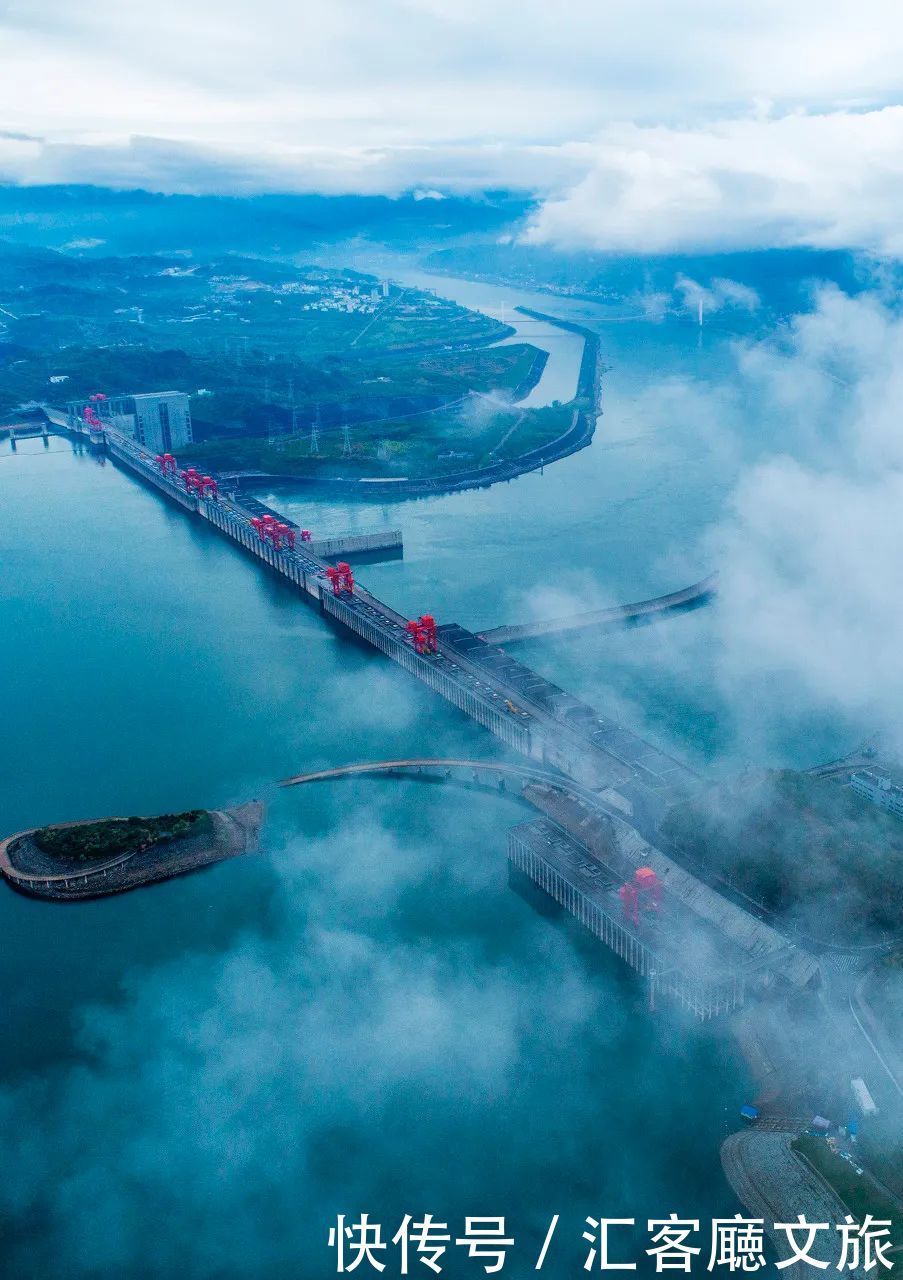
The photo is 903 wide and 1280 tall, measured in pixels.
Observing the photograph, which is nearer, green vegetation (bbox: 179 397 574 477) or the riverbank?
the riverbank

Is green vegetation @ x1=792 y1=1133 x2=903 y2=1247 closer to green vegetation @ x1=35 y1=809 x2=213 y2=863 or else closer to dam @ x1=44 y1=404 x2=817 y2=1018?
dam @ x1=44 y1=404 x2=817 y2=1018

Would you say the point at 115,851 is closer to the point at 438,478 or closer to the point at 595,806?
the point at 595,806

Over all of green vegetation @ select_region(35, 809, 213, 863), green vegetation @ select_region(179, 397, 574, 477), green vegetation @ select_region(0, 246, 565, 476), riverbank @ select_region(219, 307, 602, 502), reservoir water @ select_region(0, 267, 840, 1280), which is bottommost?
reservoir water @ select_region(0, 267, 840, 1280)

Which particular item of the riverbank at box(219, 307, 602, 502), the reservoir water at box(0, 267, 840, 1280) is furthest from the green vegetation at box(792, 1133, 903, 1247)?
the riverbank at box(219, 307, 602, 502)

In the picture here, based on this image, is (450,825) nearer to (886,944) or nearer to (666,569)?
(886,944)

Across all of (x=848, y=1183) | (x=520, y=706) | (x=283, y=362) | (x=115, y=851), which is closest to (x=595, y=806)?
(x=520, y=706)

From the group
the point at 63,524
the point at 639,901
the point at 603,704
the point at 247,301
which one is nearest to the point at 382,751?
the point at 603,704

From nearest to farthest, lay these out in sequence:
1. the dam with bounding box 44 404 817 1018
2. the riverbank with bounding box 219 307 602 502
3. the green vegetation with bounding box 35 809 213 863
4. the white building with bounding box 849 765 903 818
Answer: the dam with bounding box 44 404 817 1018
the green vegetation with bounding box 35 809 213 863
the white building with bounding box 849 765 903 818
the riverbank with bounding box 219 307 602 502
